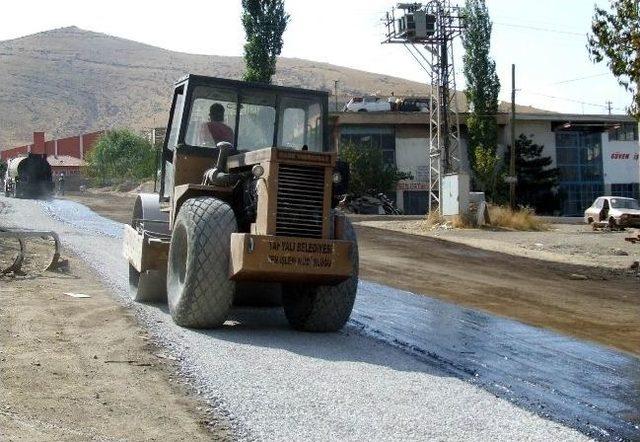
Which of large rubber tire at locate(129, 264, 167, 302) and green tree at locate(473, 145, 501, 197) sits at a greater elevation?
green tree at locate(473, 145, 501, 197)

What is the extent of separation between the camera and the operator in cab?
34.7 feet

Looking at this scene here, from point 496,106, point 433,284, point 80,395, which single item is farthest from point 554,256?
point 496,106

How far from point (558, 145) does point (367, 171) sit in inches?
634

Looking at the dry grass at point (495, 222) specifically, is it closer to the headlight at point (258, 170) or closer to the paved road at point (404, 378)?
the paved road at point (404, 378)

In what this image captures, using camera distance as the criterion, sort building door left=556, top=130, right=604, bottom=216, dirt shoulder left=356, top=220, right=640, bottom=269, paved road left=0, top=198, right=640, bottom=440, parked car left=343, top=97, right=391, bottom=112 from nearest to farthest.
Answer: paved road left=0, top=198, right=640, bottom=440
dirt shoulder left=356, top=220, right=640, bottom=269
parked car left=343, top=97, right=391, bottom=112
building door left=556, top=130, right=604, bottom=216

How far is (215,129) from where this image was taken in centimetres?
1059

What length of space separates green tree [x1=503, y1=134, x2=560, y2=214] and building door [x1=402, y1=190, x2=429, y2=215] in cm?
583

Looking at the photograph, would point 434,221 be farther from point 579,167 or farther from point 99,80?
point 99,80

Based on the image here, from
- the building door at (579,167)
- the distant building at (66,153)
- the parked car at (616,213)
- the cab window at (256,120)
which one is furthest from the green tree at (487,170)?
the cab window at (256,120)

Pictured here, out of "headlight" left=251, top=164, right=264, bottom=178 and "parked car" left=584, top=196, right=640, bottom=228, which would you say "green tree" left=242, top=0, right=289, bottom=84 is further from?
"headlight" left=251, top=164, right=264, bottom=178

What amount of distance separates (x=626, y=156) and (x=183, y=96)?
57.5 meters

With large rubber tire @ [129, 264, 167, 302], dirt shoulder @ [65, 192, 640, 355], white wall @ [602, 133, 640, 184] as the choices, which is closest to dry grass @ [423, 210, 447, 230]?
dirt shoulder @ [65, 192, 640, 355]

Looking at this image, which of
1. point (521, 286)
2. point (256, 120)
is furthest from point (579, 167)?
point (256, 120)

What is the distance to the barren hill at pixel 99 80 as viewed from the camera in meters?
135
